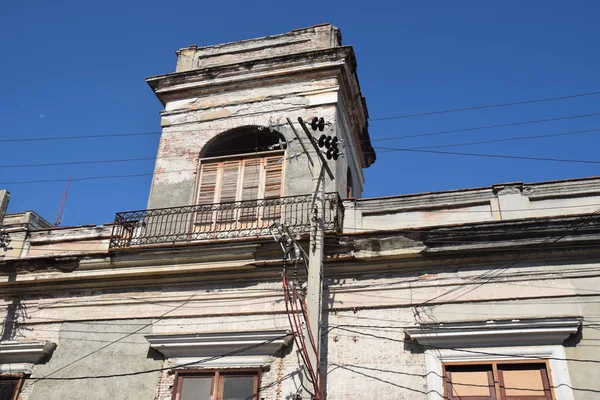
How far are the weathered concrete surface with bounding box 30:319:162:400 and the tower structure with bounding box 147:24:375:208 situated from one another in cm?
254

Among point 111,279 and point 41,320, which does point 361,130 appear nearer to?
point 111,279

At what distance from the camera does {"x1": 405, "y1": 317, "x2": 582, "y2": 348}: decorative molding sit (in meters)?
8.02

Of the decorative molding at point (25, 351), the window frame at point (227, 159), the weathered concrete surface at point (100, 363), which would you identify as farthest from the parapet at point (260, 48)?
the decorative molding at point (25, 351)

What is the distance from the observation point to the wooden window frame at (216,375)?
28.7 ft

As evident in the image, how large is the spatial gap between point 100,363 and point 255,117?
17.3 ft

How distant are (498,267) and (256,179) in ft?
15.2

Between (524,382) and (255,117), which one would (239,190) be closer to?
(255,117)

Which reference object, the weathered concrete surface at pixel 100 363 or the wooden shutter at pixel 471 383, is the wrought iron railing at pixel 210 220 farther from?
the wooden shutter at pixel 471 383

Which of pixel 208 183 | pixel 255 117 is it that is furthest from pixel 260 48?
pixel 208 183

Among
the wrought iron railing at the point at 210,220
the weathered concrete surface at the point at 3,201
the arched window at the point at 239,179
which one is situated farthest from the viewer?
the weathered concrete surface at the point at 3,201

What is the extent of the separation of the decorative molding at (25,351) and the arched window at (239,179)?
3247mm

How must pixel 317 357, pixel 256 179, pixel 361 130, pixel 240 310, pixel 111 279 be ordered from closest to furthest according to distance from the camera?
pixel 317 357 → pixel 240 310 → pixel 111 279 → pixel 256 179 → pixel 361 130

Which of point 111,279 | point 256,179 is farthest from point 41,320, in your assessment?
point 256,179

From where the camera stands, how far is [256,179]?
11.5 m
